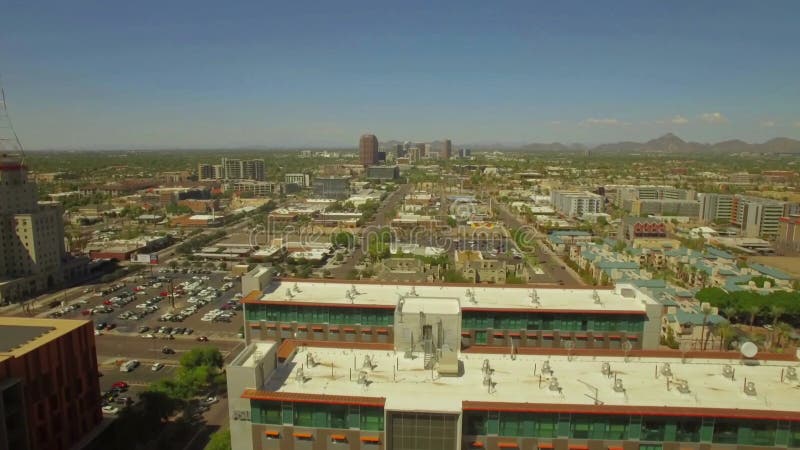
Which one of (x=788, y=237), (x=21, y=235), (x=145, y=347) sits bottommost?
(x=145, y=347)

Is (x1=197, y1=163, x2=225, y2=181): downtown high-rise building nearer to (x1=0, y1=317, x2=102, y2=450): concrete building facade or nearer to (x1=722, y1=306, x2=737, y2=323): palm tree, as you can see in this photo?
(x1=0, y1=317, x2=102, y2=450): concrete building facade

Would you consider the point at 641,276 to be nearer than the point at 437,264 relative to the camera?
Yes

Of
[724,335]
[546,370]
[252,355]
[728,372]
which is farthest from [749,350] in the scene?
[724,335]

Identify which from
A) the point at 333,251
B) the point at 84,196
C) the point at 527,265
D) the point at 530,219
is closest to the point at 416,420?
the point at 527,265

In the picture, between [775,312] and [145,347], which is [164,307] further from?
[775,312]

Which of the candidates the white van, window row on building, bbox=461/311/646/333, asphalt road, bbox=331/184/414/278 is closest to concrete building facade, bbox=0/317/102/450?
the white van

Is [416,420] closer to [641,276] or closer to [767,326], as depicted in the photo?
[767,326]
